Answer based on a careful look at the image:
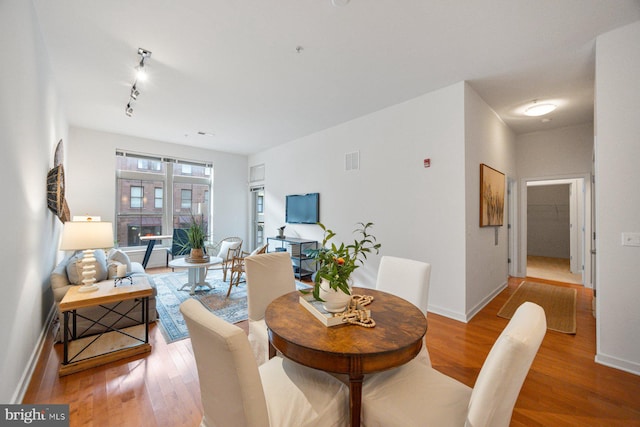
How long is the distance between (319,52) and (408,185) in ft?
6.68

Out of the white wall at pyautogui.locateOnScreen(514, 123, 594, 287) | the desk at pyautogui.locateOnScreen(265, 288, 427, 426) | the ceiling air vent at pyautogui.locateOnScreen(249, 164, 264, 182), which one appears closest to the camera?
the desk at pyautogui.locateOnScreen(265, 288, 427, 426)

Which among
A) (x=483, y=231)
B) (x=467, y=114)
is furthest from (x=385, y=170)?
(x=483, y=231)

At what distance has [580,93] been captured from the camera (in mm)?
3412

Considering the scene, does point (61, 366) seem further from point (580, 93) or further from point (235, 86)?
point (580, 93)

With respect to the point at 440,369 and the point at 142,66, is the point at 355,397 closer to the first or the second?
the point at 440,369

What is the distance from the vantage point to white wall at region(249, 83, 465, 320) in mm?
3213

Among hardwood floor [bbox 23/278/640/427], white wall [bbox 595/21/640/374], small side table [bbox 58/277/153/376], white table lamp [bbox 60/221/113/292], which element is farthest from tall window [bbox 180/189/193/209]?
white wall [bbox 595/21/640/374]

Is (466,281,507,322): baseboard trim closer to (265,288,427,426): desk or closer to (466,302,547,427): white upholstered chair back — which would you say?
(265,288,427,426): desk

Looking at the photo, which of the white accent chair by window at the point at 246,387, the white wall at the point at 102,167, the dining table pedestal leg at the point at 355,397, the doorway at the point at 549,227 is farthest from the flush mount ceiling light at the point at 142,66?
the doorway at the point at 549,227

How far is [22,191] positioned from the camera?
193 cm

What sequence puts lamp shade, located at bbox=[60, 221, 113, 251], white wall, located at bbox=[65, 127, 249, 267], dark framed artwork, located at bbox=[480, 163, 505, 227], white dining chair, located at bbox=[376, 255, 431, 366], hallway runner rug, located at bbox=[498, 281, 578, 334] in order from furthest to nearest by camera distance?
white wall, located at bbox=[65, 127, 249, 267] → dark framed artwork, located at bbox=[480, 163, 505, 227] → hallway runner rug, located at bbox=[498, 281, 578, 334] → lamp shade, located at bbox=[60, 221, 113, 251] → white dining chair, located at bbox=[376, 255, 431, 366]

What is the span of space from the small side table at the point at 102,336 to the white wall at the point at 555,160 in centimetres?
631

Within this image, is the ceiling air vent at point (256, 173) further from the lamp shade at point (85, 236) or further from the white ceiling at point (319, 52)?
the lamp shade at point (85, 236)

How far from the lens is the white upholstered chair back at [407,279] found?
6.45 feet
